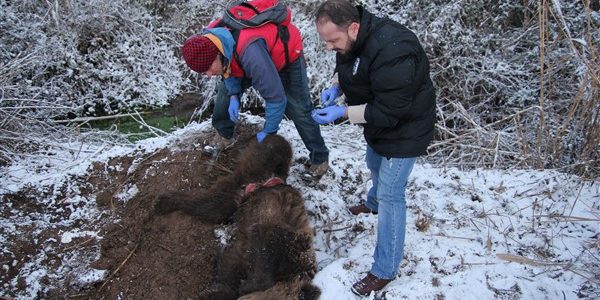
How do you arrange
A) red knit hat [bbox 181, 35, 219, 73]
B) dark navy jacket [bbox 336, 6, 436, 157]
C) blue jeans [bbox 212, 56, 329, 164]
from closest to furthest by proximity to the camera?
dark navy jacket [bbox 336, 6, 436, 157]
red knit hat [bbox 181, 35, 219, 73]
blue jeans [bbox 212, 56, 329, 164]

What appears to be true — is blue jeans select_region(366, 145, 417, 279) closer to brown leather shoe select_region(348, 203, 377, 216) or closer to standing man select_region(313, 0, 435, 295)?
standing man select_region(313, 0, 435, 295)

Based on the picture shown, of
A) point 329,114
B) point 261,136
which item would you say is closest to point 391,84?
point 329,114

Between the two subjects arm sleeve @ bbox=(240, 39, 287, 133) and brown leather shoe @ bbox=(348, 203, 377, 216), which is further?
brown leather shoe @ bbox=(348, 203, 377, 216)

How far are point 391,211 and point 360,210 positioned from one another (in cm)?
102

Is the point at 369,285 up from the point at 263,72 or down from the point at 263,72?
down

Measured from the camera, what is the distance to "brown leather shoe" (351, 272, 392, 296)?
102 inches

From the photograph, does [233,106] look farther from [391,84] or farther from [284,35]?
[391,84]

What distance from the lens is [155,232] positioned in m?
3.20

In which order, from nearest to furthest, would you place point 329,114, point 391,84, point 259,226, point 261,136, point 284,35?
1. point 391,84
2. point 329,114
3. point 259,226
4. point 284,35
5. point 261,136

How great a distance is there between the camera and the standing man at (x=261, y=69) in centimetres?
281

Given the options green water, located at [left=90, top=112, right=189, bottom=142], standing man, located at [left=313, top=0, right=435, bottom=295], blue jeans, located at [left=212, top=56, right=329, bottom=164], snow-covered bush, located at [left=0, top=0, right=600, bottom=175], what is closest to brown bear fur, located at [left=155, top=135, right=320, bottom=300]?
blue jeans, located at [left=212, top=56, right=329, bottom=164]

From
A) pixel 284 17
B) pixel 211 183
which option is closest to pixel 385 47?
Answer: pixel 284 17

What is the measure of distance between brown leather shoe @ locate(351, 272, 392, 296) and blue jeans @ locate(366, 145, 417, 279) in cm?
6

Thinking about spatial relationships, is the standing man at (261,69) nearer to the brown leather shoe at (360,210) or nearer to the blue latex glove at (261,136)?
the blue latex glove at (261,136)
